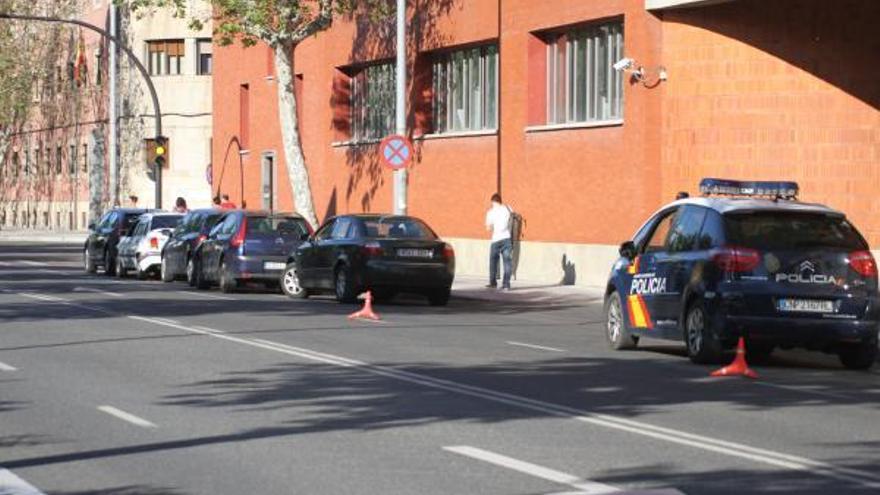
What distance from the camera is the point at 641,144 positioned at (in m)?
35.4

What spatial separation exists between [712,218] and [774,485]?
9.00 metres

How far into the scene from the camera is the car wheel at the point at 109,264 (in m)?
43.1

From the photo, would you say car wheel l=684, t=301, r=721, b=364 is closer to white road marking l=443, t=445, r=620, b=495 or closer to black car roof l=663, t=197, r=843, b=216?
black car roof l=663, t=197, r=843, b=216

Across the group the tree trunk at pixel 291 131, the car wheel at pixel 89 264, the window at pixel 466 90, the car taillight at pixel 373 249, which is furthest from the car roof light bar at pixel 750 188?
the car wheel at pixel 89 264

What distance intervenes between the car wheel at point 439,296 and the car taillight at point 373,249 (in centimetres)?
123

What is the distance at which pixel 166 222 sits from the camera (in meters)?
41.8

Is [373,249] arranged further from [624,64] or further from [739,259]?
[739,259]

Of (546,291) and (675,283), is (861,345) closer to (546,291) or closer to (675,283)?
(675,283)

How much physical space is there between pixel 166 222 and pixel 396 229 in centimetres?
1179

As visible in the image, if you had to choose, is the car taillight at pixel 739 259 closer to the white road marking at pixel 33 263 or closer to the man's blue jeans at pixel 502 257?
the man's blue jeans at pixel 502 257

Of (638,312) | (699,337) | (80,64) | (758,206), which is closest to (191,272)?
(638,312)

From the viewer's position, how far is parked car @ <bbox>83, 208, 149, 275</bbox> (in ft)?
142

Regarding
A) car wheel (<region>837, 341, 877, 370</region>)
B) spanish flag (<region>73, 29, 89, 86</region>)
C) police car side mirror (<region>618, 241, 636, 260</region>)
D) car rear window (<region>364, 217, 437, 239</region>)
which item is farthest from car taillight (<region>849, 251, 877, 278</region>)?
spanish flag (<region>73, 29, 89, 86</region>)

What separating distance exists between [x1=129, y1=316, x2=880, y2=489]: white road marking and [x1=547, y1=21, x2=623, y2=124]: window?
62.2 feet
